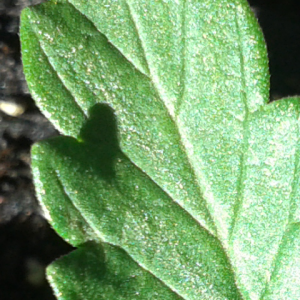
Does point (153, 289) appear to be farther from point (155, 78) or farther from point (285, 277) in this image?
point (155, 78)

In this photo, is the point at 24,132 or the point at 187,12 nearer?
the point at 187,12

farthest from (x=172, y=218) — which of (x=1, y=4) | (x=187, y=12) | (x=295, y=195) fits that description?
(x=1, y=4)

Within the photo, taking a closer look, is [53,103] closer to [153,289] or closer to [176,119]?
[176,119]

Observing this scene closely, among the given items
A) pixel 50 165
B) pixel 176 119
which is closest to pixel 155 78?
pixel 176 119

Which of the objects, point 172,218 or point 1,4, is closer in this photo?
point 172,218

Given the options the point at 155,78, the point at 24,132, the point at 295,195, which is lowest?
the point at 24,132

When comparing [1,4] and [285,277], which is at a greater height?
[1,4]
